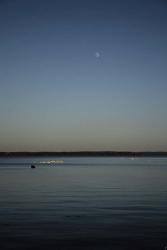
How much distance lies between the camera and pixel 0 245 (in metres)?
25.5

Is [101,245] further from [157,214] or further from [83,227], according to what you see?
[157,214]

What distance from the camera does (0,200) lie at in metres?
48.9

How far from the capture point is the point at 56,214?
38.0 metres

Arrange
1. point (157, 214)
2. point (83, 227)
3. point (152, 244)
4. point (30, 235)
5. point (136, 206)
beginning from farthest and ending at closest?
point (136, 206) < point (157, 214) < point (83, 227) < point (30, 235) < point (152, 244)

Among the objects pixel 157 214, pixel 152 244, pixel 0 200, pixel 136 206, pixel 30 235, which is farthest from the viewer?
pixel 0 200

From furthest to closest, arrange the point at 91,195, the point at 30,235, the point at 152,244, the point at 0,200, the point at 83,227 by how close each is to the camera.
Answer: the point at 91,195 → the point at 0,200 → the point at 83,227 → the point at 30,235 → the point at 152,244

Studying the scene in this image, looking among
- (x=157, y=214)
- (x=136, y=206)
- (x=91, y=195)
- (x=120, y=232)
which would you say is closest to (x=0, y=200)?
(x=91, y=195)

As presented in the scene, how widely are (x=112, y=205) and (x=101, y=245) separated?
1844 centimetres

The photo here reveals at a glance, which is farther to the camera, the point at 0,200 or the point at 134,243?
the point at 0,200

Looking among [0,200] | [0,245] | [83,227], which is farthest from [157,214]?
[0,200]

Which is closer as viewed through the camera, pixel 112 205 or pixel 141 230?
pixel 141 230

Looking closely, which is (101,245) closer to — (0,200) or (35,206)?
(35,206)

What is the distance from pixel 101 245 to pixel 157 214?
1285 cm

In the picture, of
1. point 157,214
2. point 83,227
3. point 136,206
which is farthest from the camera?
point 136,206
